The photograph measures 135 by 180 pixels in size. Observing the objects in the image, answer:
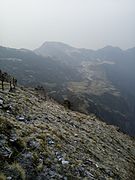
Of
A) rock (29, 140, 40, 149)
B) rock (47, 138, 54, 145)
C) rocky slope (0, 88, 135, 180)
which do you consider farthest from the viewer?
rock (47, 138, 54, 145)

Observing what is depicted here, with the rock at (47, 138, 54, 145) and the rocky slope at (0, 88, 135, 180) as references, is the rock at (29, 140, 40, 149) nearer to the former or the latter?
the rocky slope at (0, 88, 135, 180)

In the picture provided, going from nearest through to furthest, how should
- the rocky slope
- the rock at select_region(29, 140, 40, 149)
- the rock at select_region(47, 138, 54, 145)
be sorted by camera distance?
the rocky slope < the rock at select_region(29, 140, 40, 149) < the rock at select_region(47, 138, 54, 145)

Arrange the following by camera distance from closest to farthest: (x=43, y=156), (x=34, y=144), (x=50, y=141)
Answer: (x=43, y=156)
(x=34, y=144)
(x=50, y=141)

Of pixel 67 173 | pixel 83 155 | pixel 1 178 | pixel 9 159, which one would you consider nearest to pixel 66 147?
pixel 83 155

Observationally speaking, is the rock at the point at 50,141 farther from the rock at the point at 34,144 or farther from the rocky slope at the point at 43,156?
the rock at the point at 34,144

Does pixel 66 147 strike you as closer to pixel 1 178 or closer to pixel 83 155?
pixel 83 155

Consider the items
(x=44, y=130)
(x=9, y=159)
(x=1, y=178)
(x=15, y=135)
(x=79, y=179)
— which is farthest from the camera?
(x=44, y=130)

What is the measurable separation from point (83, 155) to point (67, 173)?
6.37 metres

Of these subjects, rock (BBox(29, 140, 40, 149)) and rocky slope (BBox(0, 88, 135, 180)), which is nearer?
rocky slope (BBox(0, 88, 135, 180))

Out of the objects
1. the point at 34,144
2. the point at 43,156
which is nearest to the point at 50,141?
the point at 34,144

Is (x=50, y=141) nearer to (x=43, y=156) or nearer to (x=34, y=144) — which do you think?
(x=34, y=144)

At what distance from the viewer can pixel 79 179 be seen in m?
22.0

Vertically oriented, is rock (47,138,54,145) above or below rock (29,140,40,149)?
below

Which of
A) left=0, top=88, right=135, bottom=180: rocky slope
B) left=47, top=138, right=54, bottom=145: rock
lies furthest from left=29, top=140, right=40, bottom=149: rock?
left=47, top=138, right=54, bottom=145: rock
